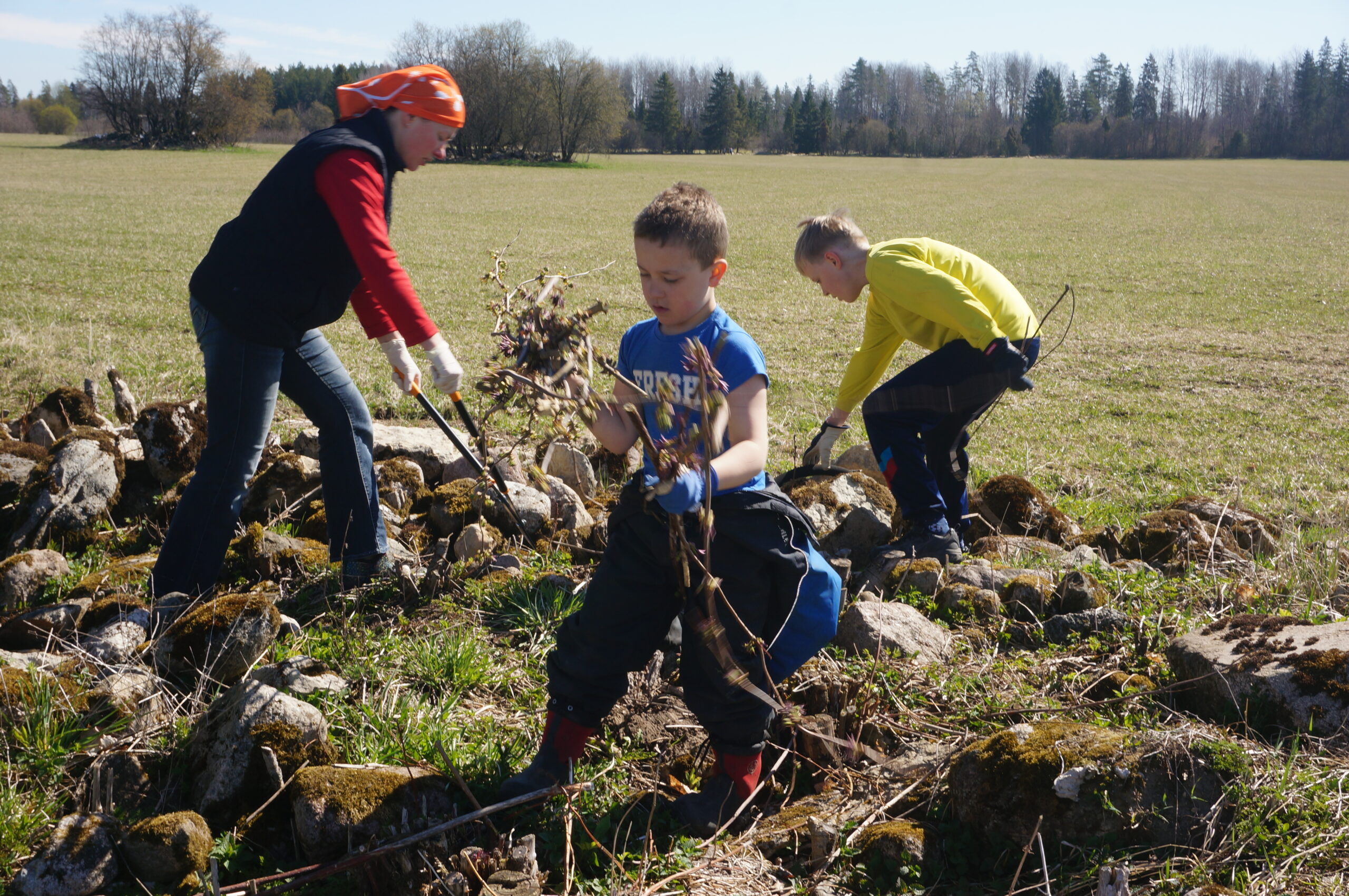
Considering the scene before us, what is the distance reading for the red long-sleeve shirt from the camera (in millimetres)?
3043

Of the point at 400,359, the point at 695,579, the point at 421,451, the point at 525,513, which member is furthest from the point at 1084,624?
the point at 421,451

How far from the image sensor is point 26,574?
3.44 meters

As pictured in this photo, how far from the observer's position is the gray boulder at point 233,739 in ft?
7.61

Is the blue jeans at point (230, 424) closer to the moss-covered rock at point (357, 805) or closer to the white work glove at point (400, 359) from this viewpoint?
the white work glove at point (400, 359)

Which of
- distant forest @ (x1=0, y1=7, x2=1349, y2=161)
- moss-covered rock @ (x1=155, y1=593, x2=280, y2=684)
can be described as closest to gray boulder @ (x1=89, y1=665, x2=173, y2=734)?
moss-covered rock @ (x1=155, y1=593, x2=280, y2=684)

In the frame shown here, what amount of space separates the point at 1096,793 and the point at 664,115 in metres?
91.9

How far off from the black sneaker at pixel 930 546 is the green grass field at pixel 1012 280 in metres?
1.01

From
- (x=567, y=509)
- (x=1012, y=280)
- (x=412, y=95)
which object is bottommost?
(x=567, y=509)

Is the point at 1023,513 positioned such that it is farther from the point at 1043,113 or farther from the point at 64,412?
the point at 1043,113

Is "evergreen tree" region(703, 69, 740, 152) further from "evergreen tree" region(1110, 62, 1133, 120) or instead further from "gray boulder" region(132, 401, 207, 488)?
"gray boulder" region(132, 401, 207, 488)

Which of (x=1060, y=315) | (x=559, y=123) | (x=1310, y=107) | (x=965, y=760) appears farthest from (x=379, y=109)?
(x=1310, y=107)

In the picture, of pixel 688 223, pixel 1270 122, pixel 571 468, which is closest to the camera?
pixel 688 223

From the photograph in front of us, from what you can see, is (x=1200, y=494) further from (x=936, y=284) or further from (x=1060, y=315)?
(x=1060, y=315)

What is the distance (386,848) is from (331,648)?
1.17 meters
